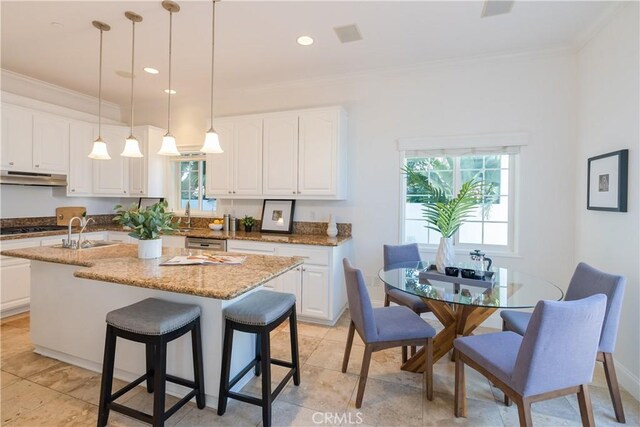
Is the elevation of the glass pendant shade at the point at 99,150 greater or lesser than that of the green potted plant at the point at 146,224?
greater

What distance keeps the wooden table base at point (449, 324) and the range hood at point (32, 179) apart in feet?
15.1

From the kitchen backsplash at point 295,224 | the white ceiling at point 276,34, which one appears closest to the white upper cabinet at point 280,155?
the kitchen backsplash at point 295,224

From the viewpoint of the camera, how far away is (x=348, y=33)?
9.14 ft

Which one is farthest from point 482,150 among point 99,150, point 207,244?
point 99,150

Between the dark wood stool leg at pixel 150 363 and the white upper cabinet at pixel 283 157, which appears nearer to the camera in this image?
the dark wood stool leg at pixel 150 363

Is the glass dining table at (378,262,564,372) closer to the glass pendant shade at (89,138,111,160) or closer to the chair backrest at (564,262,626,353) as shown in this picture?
the chair backrest at (564,262,626,353)

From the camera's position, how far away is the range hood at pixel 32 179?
353cm

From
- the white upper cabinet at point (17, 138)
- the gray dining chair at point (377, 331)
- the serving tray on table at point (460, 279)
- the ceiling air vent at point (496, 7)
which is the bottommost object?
the gray dining chair at point (377, 331)

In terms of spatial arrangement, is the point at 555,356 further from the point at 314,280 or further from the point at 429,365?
the point at 314,280

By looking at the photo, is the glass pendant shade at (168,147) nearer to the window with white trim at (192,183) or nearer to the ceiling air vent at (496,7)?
the window with white trim at (192,183)

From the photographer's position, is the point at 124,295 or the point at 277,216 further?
the point at 277,216

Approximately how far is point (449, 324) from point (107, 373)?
227cm

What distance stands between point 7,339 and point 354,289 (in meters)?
3.35

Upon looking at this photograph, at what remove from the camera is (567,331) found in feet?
A: 4.77
